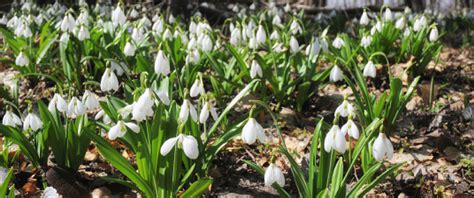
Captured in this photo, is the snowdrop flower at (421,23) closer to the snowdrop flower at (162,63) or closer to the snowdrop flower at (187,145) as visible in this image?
the snowdrop flower at (162,63)

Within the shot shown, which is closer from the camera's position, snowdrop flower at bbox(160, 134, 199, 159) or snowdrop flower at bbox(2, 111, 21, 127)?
snowdrop flower at bbox(160, 134, 199, 159)

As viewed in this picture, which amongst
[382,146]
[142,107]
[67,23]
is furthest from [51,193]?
[67,23]

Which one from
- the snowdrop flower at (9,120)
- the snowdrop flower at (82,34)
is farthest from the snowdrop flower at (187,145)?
the snowdrop flower at (82,34)

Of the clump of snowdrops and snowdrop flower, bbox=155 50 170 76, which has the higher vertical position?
snowdrop flower, bbox=155 50 170 76

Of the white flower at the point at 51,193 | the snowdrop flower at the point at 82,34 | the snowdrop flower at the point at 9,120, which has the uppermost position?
the snowdrop flower at the point at 82,34

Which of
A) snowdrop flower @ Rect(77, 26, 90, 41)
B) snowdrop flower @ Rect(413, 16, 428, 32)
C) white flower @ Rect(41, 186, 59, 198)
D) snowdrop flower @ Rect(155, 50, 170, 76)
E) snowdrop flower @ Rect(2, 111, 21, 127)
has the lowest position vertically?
white flower @ Rect(41, 186, 59, 198)

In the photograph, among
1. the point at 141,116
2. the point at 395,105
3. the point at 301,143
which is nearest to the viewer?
the point at 141,116

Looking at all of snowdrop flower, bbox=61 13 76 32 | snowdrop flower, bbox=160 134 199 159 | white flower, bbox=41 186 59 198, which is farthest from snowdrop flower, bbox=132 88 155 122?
snowdrop flower, bbox=61 13 76 32

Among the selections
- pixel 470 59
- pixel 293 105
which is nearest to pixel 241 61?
pixel 293 105

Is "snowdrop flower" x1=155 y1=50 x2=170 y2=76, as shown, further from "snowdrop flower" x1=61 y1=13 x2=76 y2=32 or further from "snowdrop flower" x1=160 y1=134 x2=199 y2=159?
"snowdrop flower" x1=61 y1=13 x2=76 y2=32

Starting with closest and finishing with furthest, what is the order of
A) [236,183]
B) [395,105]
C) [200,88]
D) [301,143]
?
1. [200,88]
2. [236,183]
3. [395,105]
4. [301,143]

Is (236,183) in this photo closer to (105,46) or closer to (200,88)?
(200,88)
